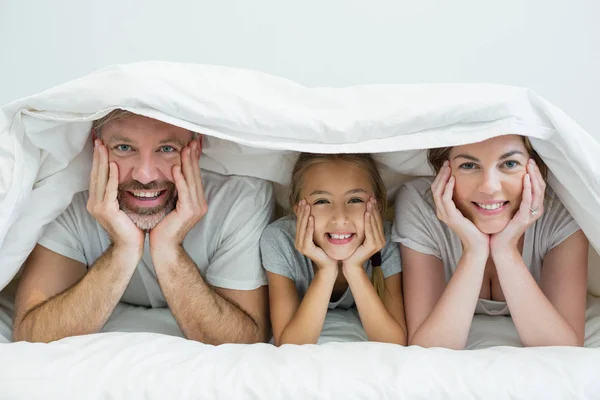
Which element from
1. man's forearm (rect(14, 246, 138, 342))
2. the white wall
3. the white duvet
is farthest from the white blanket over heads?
the white wall

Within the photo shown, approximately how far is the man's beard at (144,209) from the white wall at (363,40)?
787 millimetres

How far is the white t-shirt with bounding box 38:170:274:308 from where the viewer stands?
1.30m

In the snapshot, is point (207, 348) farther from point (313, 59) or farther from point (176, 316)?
point (313, 59)

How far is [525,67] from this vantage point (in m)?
1.91

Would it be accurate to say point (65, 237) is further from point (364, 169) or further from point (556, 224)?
point (556, 224)

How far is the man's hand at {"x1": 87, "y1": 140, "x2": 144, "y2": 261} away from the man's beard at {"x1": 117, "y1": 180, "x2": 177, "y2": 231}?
0.02m

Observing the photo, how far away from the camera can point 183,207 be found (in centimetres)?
124

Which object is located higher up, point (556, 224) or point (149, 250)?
point (556, 224)

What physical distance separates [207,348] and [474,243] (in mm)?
515

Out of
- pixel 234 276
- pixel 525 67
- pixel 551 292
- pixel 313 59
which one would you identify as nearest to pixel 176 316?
pixel 234 276

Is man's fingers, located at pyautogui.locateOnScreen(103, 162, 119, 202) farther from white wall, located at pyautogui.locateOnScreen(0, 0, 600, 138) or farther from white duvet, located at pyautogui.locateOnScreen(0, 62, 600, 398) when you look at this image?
white wall, located at pyautogui.locateOnScreen(0, 0, 600, 138)

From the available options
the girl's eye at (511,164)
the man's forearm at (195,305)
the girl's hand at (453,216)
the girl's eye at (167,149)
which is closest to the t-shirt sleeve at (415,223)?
the girl's hand at (453,216)

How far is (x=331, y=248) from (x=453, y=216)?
24cm

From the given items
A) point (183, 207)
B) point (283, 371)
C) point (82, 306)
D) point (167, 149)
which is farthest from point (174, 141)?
point (283, 371)
